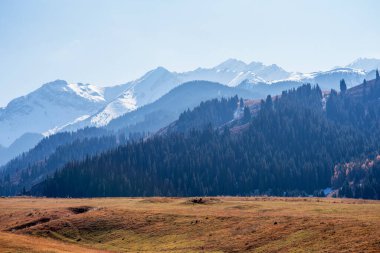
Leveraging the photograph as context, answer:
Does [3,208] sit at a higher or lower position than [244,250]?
higher

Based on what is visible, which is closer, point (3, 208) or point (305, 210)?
point (305, 210)

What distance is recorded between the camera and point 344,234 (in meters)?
60.4

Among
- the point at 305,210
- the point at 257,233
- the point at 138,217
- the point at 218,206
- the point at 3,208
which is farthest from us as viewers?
the point at 3,208

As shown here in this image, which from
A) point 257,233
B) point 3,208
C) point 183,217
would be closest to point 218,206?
point 183,217

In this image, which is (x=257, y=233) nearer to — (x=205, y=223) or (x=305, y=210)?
(x=205, y=223)

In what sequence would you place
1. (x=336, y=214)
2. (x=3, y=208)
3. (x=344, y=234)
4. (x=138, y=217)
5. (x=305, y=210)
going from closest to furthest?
(x=344, y=234), (x=336, y=214), (x=305, y=210), (x=138, y=217), (x=3, y=208)

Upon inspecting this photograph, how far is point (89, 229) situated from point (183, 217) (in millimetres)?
18465

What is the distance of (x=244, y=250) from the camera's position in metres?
64.1

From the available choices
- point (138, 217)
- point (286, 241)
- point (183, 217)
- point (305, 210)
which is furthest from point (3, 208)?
point (286, 241)

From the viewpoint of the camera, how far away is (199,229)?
260ft

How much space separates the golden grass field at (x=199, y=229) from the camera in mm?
61750

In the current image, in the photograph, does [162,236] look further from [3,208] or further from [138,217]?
[3,208]

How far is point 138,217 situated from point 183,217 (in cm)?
957

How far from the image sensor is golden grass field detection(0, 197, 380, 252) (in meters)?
61.8
